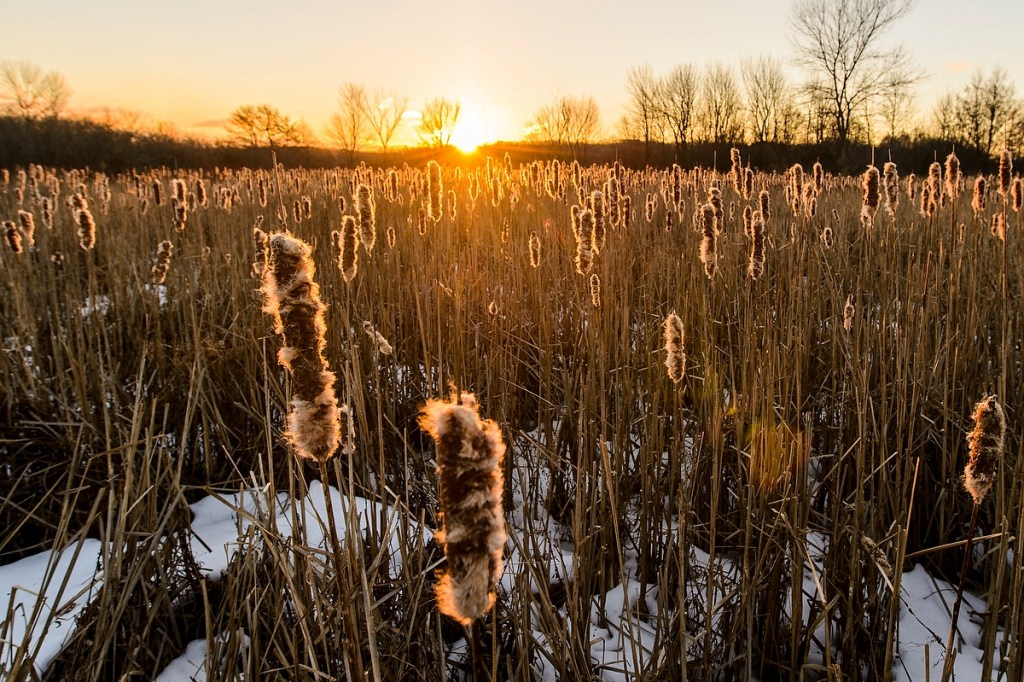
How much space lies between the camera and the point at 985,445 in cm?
100

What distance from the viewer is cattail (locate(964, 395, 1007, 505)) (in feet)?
3.24

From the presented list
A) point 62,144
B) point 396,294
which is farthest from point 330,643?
point 62,144

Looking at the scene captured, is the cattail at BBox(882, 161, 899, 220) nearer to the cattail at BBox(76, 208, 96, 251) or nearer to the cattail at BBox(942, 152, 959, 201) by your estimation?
the cattail at BBox(942, 152, 959, 201)

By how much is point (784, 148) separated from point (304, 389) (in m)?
29.1

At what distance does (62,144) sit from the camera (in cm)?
2522

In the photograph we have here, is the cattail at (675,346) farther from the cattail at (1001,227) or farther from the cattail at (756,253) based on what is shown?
the cattail at (1001,227)

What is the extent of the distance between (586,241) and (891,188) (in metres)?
1.91

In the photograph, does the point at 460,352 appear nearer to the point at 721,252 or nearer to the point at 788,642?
the point at 788,642

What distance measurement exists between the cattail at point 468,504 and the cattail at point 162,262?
8.53 feet

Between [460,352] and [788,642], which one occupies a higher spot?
[460,352]

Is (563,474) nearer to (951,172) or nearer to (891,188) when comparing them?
(891,188)

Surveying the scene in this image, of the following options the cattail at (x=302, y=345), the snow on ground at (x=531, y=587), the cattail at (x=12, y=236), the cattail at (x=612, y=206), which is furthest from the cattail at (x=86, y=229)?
the cattail at (x=302, y=345)

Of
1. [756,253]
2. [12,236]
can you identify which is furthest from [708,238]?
[12,236]

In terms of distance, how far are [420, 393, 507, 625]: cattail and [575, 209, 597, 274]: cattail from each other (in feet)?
5.55
